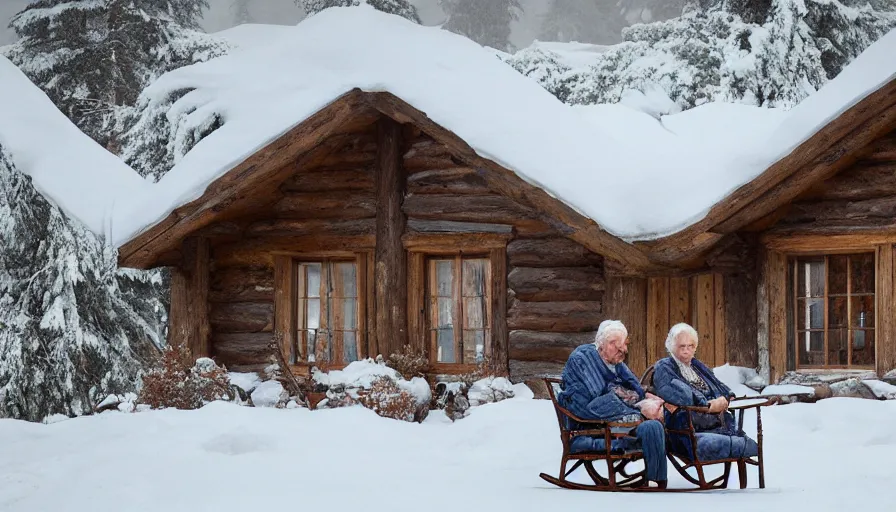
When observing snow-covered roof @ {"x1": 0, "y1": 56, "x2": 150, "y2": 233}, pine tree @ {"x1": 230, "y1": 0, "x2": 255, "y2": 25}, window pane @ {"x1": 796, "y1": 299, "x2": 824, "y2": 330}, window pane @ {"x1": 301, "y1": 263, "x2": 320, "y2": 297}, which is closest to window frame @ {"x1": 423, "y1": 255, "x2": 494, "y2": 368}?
window pane @ {"x1": 301, "y1": 263, "x2": 320, "y2": 297}

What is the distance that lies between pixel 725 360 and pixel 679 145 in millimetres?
3055

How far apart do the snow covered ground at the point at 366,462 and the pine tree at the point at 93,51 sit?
1129 cm

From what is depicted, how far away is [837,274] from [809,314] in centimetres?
51

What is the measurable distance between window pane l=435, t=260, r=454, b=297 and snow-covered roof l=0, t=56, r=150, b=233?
3.55 meters

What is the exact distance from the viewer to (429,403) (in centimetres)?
1163

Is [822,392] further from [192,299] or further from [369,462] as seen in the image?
[192,299]

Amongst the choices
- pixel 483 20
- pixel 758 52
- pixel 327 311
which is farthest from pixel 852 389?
pixel 483 20

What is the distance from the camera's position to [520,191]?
446 inches

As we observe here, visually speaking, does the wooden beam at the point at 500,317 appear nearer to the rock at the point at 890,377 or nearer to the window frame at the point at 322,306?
the window frame at the point at 322,306

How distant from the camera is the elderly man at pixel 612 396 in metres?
6.94

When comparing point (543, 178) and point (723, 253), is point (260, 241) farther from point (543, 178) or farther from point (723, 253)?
point (723, 253)

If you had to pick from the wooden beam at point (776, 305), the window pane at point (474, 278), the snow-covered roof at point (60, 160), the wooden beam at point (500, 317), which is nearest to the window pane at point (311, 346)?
the window pane at point (474, 278)

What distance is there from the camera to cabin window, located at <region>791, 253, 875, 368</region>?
37.7 ft

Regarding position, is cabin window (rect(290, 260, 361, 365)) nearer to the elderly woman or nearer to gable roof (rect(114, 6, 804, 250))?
gable roof (rect(114, 6, 804, 250))
